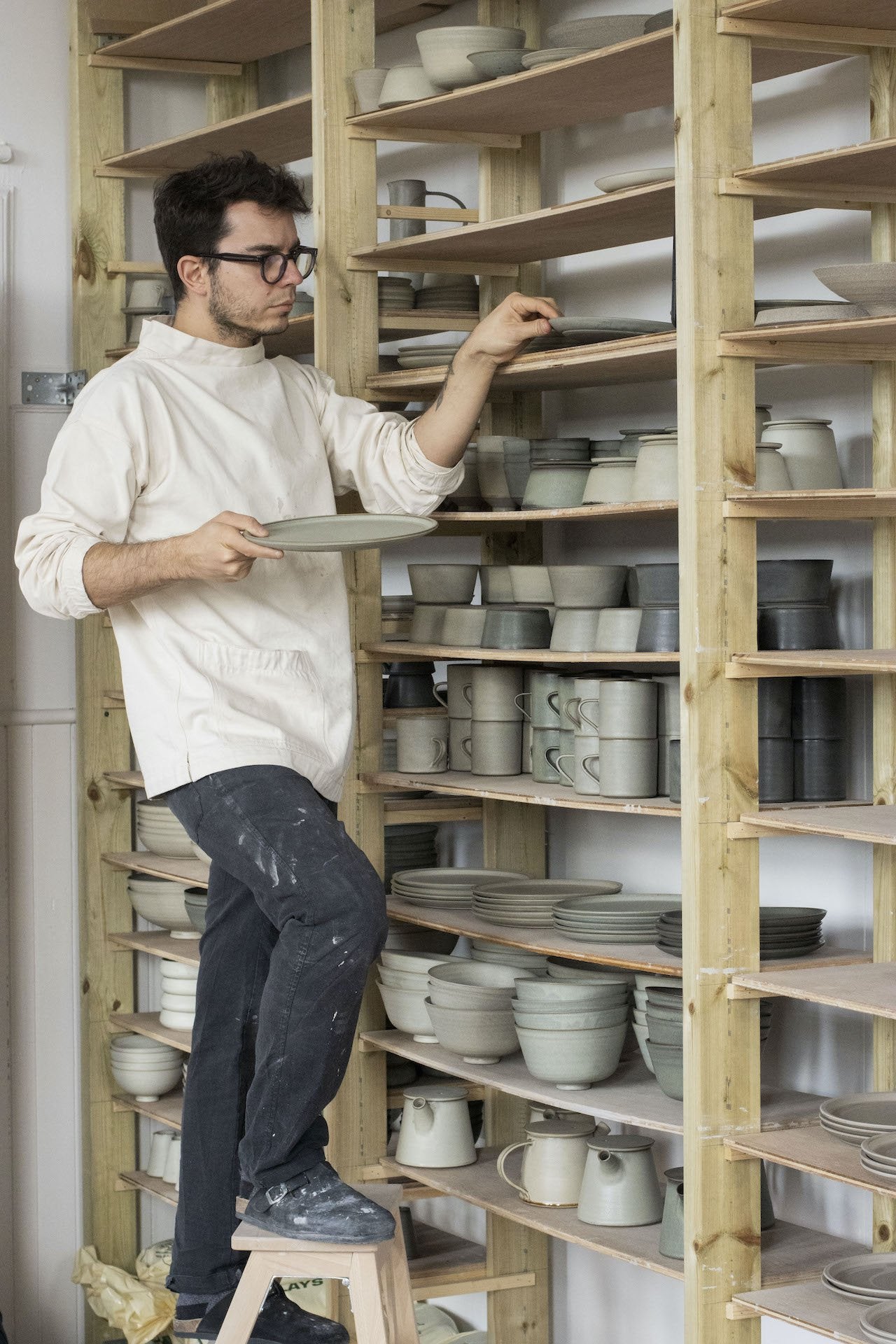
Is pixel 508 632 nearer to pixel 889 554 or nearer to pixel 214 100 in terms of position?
pixel 889 554

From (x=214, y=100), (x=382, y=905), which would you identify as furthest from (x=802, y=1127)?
(x=214, y=100)

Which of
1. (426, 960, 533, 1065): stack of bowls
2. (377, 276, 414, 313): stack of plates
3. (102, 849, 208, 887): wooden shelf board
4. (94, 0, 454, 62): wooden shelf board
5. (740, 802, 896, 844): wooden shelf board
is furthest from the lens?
(102, 849, 208, 887): wooden shelf board

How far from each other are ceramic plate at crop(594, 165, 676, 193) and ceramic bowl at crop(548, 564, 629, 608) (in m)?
0.61

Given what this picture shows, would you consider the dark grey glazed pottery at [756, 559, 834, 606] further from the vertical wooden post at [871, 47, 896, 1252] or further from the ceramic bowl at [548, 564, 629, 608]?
the ceramic bowl at [548, 564, 629, 608]

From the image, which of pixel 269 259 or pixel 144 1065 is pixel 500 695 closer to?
pixel 269 259

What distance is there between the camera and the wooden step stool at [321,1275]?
96.1 inches

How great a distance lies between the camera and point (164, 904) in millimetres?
3977

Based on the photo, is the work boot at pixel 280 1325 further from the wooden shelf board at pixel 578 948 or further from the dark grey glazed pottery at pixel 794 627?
the dark grey glazed pottery at pixel 794 627

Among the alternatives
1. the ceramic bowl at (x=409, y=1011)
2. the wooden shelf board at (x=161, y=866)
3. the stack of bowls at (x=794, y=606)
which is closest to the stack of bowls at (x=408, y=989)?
the ceramic bowl at (x=409, y=1011)

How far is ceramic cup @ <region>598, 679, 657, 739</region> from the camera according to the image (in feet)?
9.14

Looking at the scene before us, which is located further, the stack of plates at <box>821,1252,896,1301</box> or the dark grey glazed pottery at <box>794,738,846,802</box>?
the dark grey glazed pottery at <box>794,738,846,802</box>

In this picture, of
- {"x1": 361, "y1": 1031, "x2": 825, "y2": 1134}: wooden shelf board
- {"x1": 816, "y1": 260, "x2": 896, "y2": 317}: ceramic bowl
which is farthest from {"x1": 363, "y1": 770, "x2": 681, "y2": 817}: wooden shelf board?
{"x1": 816, "y1": 260, "x2": 896, "y2": 317}: ceramic bowl

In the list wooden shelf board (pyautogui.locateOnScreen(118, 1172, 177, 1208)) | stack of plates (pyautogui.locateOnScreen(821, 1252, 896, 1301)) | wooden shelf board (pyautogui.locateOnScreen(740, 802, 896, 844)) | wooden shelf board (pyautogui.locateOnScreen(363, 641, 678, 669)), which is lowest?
wooden shelf board (pyautogui.locateOnScreen(118, 1172, 177, 1208))

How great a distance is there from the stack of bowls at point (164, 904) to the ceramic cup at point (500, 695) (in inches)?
44.6
